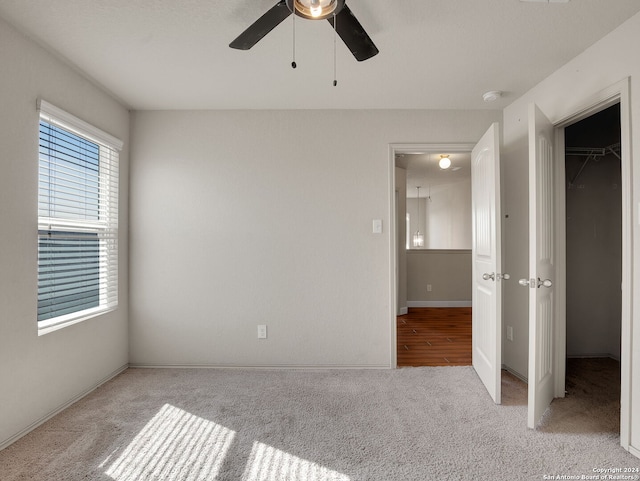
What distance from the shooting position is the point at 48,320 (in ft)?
7.43

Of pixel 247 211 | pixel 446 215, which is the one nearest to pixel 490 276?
pixel 247 211

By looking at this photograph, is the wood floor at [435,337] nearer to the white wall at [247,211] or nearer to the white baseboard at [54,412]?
the white wall at [247,211]

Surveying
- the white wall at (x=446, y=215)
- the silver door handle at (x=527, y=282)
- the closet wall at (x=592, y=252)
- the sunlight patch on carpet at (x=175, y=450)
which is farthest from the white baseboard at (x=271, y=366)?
the white wall at (x=446, y=215)

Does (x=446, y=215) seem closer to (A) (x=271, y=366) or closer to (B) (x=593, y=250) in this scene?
(B) (x=593, y=250)

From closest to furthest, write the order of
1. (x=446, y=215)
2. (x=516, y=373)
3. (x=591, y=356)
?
(x=516, y=373)
(x=591, y=356)
(x=446, y=215)

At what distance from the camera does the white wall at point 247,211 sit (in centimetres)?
311

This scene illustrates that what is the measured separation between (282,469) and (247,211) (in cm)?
203

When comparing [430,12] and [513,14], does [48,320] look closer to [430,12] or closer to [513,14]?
[430,12]

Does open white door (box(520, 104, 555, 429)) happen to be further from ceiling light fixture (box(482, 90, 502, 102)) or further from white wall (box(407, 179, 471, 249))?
white wall (box(407, 179, 471, 249))

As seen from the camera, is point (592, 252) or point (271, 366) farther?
point (592, 252)

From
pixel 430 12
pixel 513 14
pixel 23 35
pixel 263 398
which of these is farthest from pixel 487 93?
pixel 23 35

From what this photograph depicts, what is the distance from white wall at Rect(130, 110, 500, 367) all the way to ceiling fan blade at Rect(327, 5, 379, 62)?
1.40m

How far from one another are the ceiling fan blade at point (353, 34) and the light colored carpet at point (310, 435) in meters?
2.07

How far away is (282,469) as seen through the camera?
1730 mm
